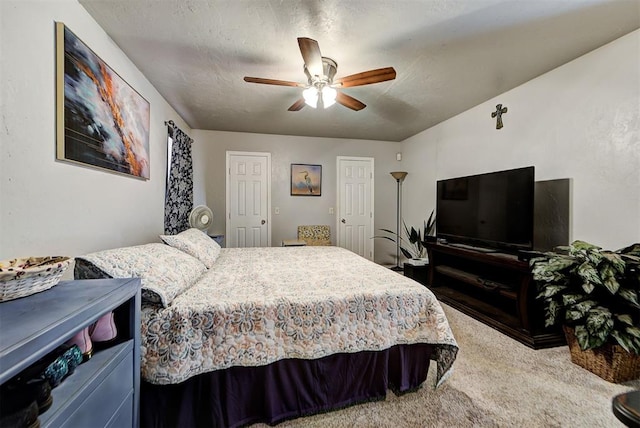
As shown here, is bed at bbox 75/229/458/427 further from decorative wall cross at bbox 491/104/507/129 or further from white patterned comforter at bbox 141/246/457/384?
decorative wall cross at bbox 491/104/507/129

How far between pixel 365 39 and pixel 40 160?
2.15m

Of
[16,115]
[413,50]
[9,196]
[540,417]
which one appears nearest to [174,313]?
[9,196]

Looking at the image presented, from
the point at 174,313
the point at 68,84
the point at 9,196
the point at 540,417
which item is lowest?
the point at 540,417

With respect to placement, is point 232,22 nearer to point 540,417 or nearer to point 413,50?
point 413,50

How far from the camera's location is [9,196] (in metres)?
1.09

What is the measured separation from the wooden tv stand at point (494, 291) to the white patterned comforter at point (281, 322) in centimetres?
117

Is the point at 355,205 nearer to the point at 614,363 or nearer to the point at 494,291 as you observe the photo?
the point at 494,291

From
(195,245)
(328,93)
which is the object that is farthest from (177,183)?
(328,93)

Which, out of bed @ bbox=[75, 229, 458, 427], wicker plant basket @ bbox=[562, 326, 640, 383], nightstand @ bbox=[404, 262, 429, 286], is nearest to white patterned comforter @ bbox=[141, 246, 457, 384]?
bed @ bbox=[75, 229, 458, 427]

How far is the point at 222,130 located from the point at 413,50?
322 cm

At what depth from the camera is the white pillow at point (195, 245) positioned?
187 centimetres

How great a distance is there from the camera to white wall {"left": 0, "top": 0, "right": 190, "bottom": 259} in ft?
3.56

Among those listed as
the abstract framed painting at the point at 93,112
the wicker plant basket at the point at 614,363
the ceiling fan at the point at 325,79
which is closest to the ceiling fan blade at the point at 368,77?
the ceiling fan at the point at 325,79

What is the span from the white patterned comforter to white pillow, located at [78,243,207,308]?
0.06 meters
